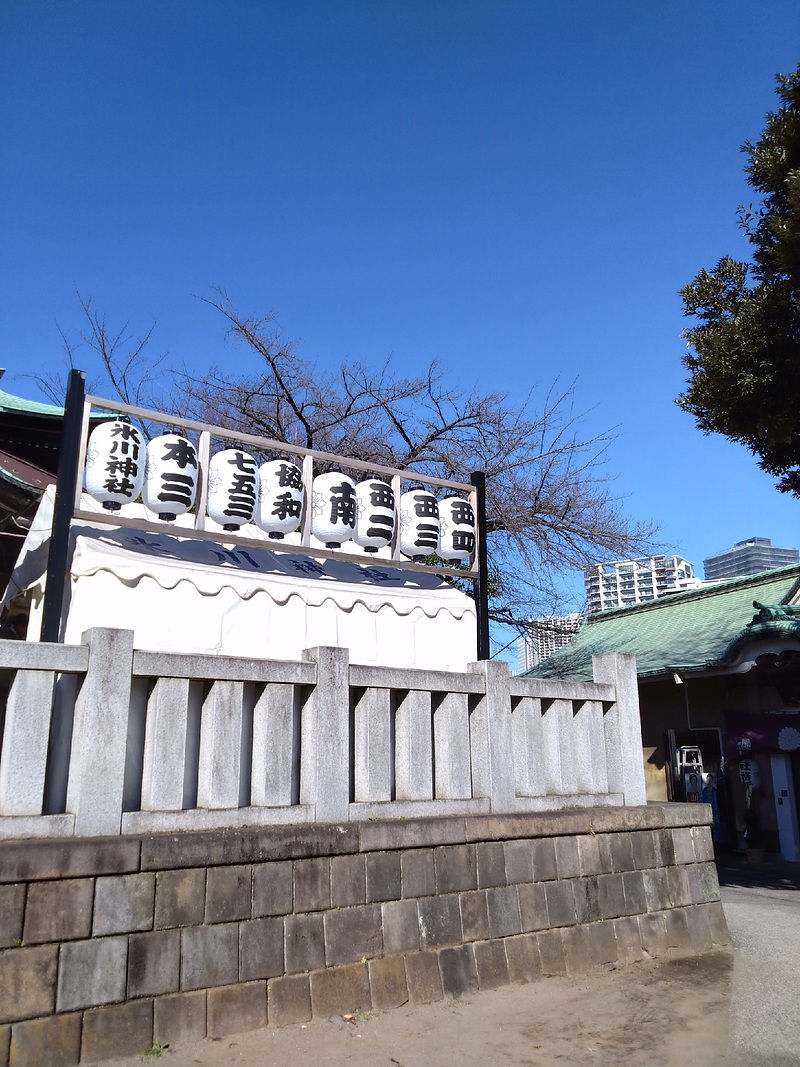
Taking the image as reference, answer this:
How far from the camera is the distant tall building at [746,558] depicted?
462ft

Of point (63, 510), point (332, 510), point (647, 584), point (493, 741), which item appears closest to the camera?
point (493, 741)

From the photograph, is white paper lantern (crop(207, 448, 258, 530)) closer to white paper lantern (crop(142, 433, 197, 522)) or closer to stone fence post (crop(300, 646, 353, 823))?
white paper lantern (crop(142, 433, 197, 522))

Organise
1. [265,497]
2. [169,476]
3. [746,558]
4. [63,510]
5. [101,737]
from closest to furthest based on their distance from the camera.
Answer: [101,737], [63,510], [169,476], [265,497], [746,558]

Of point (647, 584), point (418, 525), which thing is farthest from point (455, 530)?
point (647, 584)

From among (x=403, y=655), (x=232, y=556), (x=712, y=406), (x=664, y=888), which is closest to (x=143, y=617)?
(x=232, y=556)

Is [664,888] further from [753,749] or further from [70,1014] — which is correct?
[753,749]

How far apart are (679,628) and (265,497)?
486 inches

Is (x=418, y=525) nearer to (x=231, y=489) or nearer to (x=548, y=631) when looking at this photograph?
(x=231, y=489)

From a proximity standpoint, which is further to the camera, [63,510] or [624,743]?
[624,743]

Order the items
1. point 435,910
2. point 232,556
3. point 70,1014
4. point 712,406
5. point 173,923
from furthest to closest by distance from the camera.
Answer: point 712,406
point 232,556
point 435,910
point 173,923
point 70,1014

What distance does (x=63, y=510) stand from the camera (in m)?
7.57

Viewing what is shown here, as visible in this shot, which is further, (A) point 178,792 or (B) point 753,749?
(B) point 753,749

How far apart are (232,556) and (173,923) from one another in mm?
4693

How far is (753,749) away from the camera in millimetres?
14750
